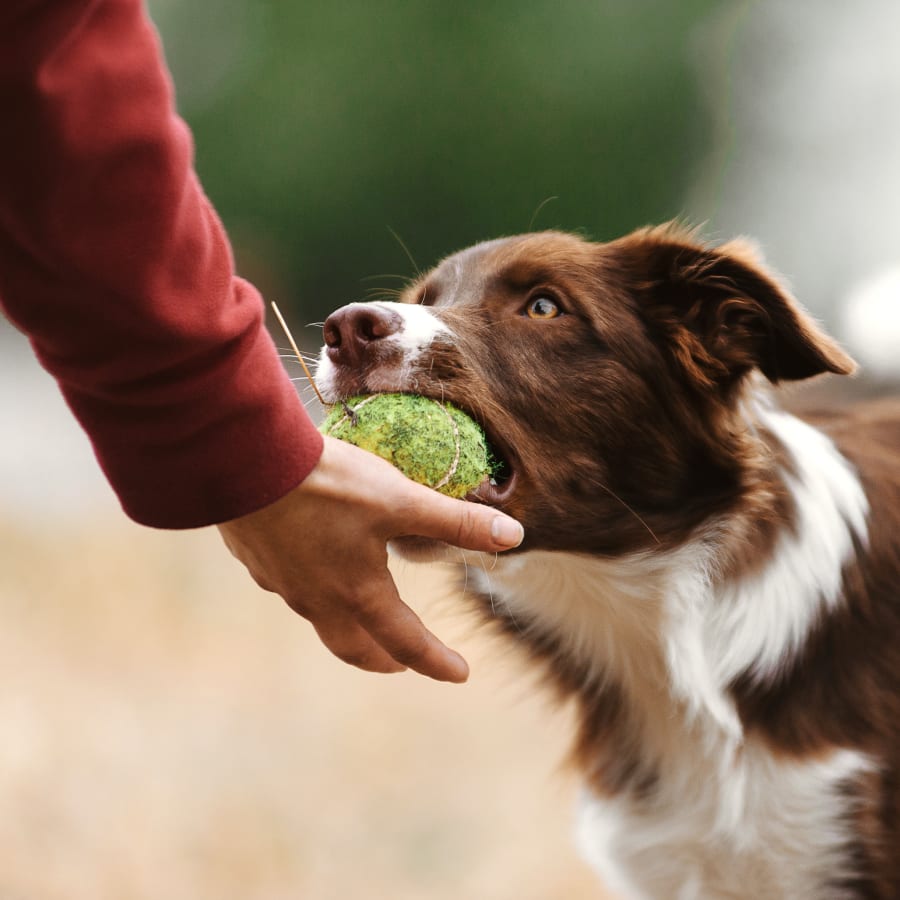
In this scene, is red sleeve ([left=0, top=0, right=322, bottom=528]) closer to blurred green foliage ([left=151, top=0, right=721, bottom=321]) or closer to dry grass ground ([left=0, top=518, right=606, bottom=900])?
dry grass ground ([left=0, top=518, right=606, bottom=900])

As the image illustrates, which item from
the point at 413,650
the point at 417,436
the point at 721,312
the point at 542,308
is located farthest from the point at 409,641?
the point at 721,312

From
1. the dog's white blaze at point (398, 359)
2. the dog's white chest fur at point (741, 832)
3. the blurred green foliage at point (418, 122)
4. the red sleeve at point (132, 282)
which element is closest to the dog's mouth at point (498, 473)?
the dog's white blaze at point (398, 359)

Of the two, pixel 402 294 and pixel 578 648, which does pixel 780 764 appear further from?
pixel 402 294

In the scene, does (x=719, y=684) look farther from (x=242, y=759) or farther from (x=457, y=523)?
(x=242, y=759)

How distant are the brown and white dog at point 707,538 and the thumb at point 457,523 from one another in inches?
15.4

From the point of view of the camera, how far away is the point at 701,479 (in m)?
2.60

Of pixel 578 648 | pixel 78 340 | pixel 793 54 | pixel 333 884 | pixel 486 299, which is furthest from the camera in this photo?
pixel 793 54

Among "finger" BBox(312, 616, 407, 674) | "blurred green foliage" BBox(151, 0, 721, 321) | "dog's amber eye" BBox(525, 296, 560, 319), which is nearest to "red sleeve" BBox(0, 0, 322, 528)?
"finger" BBox(312, 616, 407, 674)

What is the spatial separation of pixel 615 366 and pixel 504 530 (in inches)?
27.4

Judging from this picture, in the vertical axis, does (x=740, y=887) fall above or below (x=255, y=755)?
above

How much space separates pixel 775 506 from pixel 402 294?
1.05 meters

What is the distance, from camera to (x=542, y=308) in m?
2.53

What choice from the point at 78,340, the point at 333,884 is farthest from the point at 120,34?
the point at 333,884

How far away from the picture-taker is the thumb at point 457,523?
1.85m
